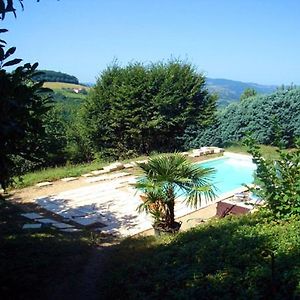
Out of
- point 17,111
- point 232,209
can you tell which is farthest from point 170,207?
point 17,111

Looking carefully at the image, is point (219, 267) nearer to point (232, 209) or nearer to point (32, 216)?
point (232, 209)

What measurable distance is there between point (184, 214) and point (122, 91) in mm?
10688

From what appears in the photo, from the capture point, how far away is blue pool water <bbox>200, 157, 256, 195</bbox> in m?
15.8

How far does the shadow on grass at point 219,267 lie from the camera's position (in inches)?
158

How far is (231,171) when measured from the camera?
670 inches

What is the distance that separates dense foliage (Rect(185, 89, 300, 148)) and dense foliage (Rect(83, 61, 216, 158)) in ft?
2.35

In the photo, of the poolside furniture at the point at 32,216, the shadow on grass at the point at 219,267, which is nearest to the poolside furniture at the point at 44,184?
the poolside furniture at the point at 32,216

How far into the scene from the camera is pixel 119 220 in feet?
33.4

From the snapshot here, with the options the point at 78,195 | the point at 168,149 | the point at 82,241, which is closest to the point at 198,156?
the point at 168,149

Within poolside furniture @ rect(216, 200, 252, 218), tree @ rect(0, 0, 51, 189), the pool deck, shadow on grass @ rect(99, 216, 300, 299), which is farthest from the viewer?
the pool deck

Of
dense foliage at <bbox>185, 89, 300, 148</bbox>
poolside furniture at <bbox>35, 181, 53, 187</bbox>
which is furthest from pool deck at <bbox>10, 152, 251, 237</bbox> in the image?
dense foliage at <bbox>185, 89, 300, 148</bbox>

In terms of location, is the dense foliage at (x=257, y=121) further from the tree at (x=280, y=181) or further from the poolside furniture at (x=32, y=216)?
the tree at (x=280, y=181)

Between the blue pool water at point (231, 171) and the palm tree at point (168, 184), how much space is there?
24.4ft

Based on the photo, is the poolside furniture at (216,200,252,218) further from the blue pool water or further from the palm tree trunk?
the blue pool water
